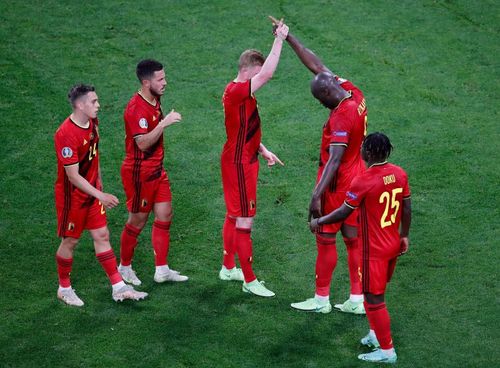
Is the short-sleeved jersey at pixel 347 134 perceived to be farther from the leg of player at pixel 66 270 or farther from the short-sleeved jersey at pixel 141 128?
the leg of player at pixel 66 270

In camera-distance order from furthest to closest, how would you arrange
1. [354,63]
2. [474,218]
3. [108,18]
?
→ 1. [108,18]
2. [354,63]
3. [474,218]

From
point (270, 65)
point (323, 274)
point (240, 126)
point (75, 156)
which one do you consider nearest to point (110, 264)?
point (75, 156)

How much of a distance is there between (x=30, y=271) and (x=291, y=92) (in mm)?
5142

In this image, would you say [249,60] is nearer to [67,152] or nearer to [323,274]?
[67,152]

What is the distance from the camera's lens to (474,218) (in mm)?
9703

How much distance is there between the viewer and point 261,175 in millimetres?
10953

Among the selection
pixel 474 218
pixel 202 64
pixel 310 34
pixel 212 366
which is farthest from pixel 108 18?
pixel 212 366

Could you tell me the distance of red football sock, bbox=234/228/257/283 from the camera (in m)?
8.48

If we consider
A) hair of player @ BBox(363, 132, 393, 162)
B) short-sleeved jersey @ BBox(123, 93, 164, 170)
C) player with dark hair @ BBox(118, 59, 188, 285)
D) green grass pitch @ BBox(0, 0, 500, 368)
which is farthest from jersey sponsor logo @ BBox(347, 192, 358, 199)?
short-sleeved jersey @ BBox(123, 93, 164, 170)

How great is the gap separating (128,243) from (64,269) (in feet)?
2.41

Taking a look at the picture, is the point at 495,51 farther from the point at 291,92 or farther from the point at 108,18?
the point at 108,18

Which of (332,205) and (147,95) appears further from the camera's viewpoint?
(147,95)

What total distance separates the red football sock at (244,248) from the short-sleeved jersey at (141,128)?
3.41 ft

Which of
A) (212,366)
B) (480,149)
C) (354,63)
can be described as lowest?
(212,366)
